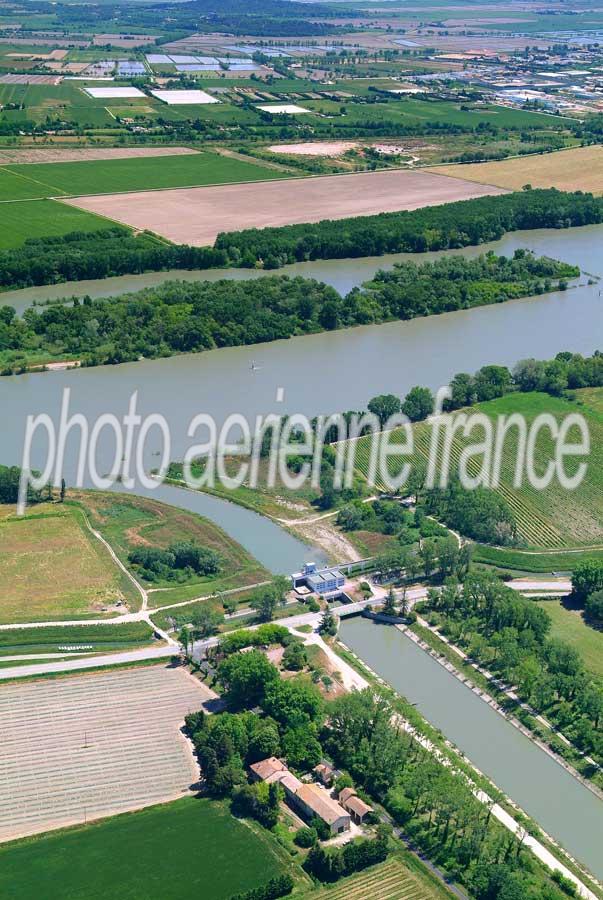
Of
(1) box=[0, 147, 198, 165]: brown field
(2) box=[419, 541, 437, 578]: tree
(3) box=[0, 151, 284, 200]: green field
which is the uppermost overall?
(1) box=[0, 147, 198, 165]: brown field

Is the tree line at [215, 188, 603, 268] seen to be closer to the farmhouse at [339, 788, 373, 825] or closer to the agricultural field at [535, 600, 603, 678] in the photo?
the agricultural field at [535, 600, 603, 678]

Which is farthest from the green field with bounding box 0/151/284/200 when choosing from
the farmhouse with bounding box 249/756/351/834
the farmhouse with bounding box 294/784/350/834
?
the farmhouse with bounding box 294/784/350/834

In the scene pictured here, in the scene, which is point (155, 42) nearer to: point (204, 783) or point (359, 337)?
point (359, 337)

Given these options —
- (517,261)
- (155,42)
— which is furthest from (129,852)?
(155,42)

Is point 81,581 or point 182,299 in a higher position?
point 182,299

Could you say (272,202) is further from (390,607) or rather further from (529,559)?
(390,607)

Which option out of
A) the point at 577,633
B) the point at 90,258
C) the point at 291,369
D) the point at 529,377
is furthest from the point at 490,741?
the point at 90,258

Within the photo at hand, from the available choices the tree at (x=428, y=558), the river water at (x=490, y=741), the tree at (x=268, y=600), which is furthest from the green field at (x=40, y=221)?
the river water at (x=490, y=741)
